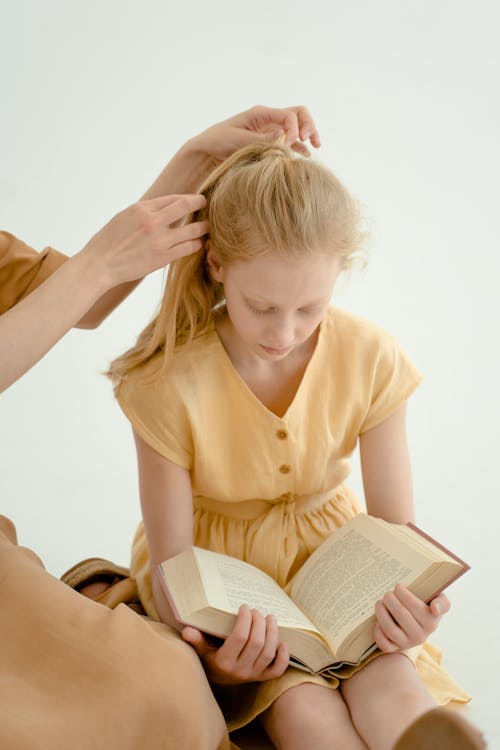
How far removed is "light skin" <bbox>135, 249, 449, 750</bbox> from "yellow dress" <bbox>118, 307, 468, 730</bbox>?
34 mm

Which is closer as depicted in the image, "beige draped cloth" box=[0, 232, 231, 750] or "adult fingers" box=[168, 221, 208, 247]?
"beige draped cloth" box=[0, 232, 231, 750]

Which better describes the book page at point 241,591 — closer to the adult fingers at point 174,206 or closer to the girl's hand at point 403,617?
the girl's hand at point 403,617

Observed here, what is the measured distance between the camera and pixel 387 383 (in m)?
1.77

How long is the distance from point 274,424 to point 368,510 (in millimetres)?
229

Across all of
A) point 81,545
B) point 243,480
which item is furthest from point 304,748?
point 81,545

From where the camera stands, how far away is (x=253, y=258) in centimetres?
159

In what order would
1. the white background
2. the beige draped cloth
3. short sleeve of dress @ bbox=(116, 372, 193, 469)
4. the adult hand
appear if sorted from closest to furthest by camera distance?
the beige draped cloth < the adult hand < short sleeve of dress @ bbox=(116, 372, 193, 469) < the white background

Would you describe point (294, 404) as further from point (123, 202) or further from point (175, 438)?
point (123, 202)

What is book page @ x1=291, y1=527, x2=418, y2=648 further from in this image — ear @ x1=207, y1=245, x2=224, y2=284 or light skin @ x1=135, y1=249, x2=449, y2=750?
ear @ x1=207, y1=245, x2=224, y2=284

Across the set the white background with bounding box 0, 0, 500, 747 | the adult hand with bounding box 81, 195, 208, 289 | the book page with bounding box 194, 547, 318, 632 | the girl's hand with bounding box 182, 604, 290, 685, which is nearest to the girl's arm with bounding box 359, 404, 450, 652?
the book page with bounding box 194, 547, 318, 632

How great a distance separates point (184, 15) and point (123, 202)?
0.62 m

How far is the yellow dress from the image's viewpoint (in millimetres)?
1732

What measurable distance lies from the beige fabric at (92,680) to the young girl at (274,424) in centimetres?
8

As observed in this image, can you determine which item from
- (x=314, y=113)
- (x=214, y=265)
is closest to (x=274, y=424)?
(x=214, y=265)
